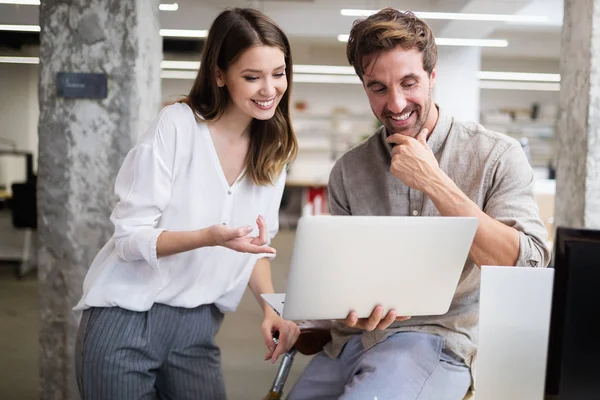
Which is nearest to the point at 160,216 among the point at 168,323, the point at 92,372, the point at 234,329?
the point at 168,323

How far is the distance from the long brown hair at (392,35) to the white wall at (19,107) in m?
1.70

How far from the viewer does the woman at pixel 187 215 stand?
1495mm

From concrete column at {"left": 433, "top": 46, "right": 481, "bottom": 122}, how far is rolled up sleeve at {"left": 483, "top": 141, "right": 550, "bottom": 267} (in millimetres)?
6909

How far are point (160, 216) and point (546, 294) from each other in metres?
0.97

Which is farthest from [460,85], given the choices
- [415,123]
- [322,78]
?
[415,123]

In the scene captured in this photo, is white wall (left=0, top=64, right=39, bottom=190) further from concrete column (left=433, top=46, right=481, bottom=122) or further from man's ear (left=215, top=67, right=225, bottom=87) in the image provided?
concrete column (left=433, top=46, right=481, bottom=122)

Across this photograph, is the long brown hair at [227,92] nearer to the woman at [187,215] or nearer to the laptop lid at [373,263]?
the woman at [187,215]

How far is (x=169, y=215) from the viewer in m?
1.56

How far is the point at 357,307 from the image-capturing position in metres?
1.16

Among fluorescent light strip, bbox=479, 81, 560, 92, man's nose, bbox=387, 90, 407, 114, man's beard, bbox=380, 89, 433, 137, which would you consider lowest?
man's beard, bbox=380, 89, 433, 137

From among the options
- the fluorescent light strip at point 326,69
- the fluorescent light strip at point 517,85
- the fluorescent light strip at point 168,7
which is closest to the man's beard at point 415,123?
the fluorescent light strip at point 168,7

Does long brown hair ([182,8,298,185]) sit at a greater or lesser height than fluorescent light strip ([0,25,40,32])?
lesser

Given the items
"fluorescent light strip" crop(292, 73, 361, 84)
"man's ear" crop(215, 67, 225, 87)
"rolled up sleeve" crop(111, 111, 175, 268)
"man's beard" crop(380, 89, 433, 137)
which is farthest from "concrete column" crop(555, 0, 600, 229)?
"fluorescent light strip" crop(292, 73, 361, 84)

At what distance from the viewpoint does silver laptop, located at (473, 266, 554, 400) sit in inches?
37.3
